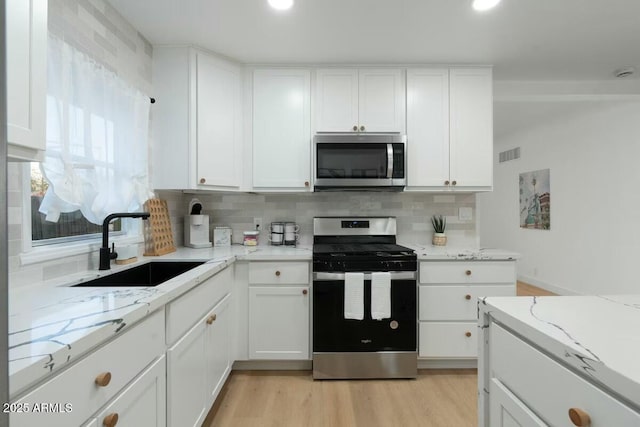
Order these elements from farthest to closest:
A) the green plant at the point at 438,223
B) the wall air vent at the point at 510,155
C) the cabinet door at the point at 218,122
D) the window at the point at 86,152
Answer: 1. the wall air vent at the point at 510,155
2. the green plant at the point at 438,223
3. the cabinet door at the point at 218,122
4. the window at the point at 86,152

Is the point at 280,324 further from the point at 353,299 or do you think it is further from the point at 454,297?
the point at 454,297

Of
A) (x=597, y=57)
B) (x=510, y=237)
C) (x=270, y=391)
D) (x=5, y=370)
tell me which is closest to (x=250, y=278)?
(x=270, y=391)

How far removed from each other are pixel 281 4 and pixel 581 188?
4.29m

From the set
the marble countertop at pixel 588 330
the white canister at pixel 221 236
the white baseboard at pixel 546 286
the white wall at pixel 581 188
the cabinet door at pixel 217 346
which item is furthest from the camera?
the white baseboard at pixel 546 286

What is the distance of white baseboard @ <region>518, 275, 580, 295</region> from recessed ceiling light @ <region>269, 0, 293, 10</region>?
4.72 meters

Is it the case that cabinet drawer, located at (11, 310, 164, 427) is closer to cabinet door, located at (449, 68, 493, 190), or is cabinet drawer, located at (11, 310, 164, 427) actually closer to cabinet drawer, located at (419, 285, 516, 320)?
cabinet drawer, located at (419, 285, 516, 320)

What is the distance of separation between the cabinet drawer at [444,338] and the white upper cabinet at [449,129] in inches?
41.8

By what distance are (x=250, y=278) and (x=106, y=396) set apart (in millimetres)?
1270

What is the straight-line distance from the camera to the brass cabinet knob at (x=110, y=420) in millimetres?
779

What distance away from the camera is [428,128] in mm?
2297

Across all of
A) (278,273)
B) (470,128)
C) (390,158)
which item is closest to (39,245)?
(278,273)

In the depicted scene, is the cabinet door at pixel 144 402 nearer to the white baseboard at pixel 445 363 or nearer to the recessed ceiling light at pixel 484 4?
the white baseboard at pixel 445 363

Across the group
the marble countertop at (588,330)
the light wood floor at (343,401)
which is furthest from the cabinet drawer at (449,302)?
the marble countertop at (588,330)

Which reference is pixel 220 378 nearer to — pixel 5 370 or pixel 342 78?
pixel 5 370
